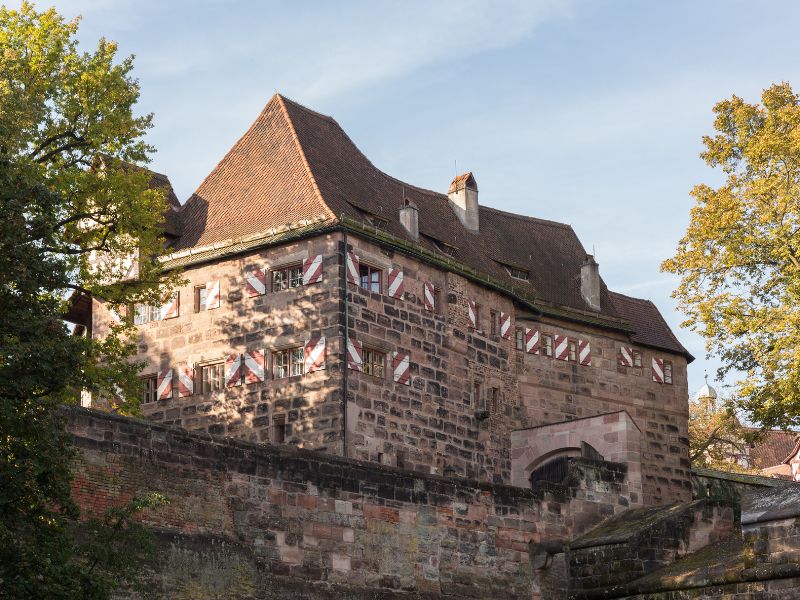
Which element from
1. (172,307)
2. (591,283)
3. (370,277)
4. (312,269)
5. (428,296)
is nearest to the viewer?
(312,269)

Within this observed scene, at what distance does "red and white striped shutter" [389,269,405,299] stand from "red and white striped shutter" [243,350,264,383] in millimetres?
2934

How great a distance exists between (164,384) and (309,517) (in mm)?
9545

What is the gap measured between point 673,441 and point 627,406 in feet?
5.51

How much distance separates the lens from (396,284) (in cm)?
3108

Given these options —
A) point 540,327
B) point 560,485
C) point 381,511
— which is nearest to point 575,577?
point 560,485

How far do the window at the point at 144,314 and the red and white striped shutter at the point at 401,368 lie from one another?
5.28 meters

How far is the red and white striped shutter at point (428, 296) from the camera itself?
31.8 metres

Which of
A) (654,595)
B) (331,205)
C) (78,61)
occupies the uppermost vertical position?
(78,61)

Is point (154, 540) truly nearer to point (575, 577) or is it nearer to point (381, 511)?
point (381, 511)

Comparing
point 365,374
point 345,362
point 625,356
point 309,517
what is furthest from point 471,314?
point 309,517

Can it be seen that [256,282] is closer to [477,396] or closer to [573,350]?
[477,396]

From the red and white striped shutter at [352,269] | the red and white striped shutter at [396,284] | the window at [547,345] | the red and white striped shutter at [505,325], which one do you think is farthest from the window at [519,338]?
the red and white striped shutter at [352,269]

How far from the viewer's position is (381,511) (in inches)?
947

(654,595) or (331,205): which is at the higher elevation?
(331,205)
